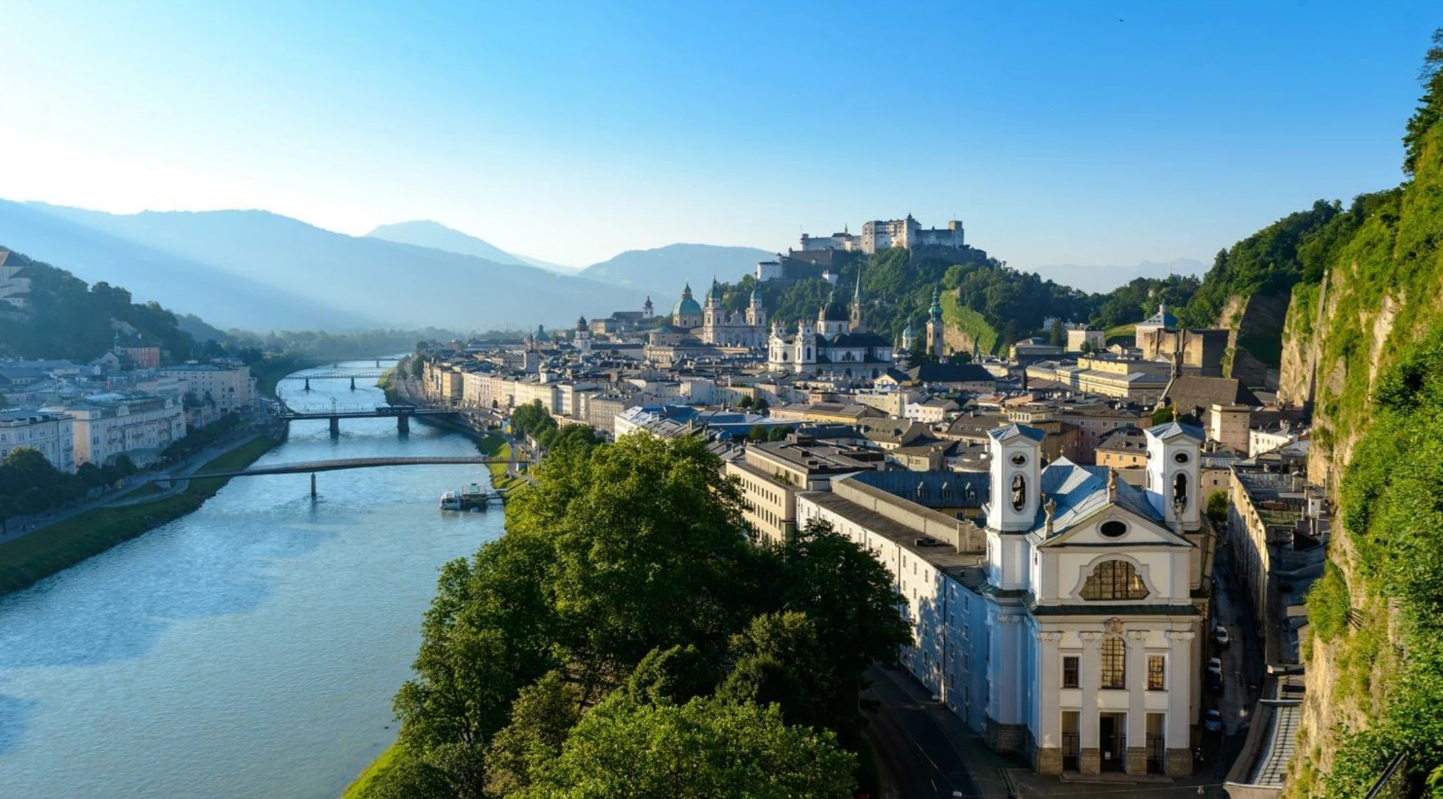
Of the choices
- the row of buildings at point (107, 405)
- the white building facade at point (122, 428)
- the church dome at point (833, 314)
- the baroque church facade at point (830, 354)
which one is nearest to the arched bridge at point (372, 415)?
the row of buildings at point (107, 405)

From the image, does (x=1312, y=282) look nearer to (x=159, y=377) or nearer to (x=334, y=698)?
(x=334, y=698)

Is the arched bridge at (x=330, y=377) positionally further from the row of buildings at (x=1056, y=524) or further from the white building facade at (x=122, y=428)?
the row of buildings at (x=1056, y=524)

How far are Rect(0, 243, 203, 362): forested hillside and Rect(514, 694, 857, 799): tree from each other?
2632 inches

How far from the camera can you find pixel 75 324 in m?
74.7

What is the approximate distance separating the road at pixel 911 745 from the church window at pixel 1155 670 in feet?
7.82

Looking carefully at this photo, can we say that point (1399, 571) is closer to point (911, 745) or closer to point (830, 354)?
point (911, 745)

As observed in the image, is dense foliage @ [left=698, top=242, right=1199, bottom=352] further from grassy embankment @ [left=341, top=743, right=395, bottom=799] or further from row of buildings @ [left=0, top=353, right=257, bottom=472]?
grassy embankment @ [left=341, top=743, right=395, bottom=799]

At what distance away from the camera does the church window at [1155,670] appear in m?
14.7

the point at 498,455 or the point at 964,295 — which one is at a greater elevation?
the point at 964,295

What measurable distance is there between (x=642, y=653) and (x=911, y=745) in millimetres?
3598

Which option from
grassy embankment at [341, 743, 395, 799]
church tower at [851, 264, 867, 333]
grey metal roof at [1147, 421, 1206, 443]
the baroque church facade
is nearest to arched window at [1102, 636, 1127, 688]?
grey metal roof at [1147, 421, 1206, 443]

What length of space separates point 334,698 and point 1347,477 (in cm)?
1562

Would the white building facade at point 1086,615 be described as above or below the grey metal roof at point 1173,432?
below

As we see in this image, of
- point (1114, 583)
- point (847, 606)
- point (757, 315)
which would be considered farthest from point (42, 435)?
point (757, 315)
